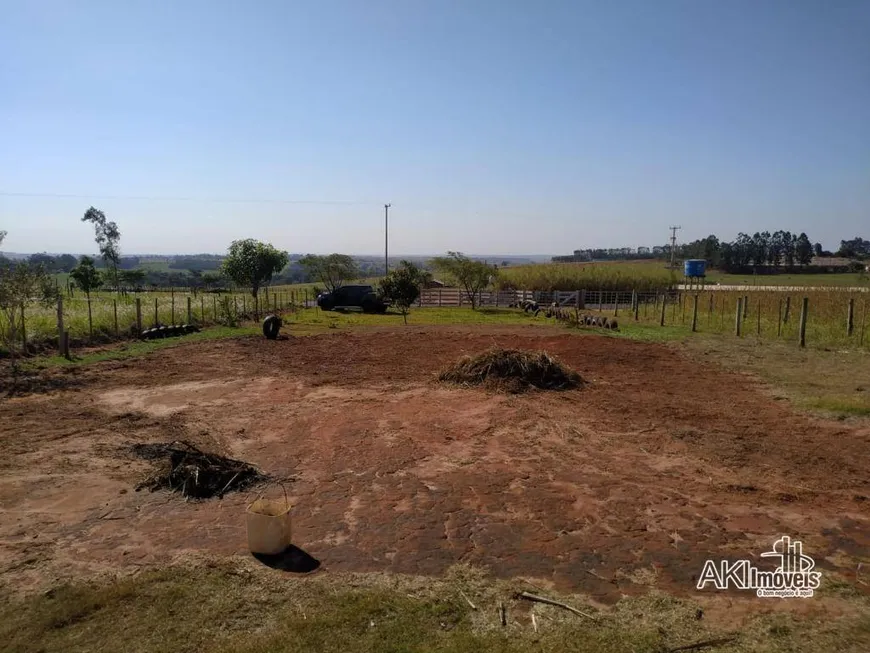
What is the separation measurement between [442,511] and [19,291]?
12574 millimetres

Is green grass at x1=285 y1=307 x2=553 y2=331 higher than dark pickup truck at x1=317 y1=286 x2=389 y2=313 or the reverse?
the reverse

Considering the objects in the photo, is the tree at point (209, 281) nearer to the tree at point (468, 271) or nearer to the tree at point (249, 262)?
the tree at point (249, 262)

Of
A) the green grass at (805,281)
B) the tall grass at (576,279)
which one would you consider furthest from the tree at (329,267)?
the green grass at (805,281)

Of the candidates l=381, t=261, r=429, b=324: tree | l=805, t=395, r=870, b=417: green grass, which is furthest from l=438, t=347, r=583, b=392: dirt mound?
l=381, t=261, r=429, b=324: tree

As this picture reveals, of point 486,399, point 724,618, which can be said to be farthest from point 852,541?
point 486,399

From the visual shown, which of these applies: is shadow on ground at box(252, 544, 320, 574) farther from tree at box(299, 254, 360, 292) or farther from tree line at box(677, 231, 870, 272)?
tree line at box(677, 231, 870, 272)

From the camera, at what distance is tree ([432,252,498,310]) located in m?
38.2

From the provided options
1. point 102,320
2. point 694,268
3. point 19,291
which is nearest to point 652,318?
point 102,320

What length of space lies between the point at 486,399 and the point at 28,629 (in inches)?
310

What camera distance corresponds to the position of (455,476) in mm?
6941

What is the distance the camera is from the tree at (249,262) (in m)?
37.6

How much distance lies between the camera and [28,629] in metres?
3.95

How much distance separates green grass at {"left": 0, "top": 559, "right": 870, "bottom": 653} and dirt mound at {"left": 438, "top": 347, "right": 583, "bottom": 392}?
7220mm

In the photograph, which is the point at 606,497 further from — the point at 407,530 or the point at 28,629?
the point at 28,629
